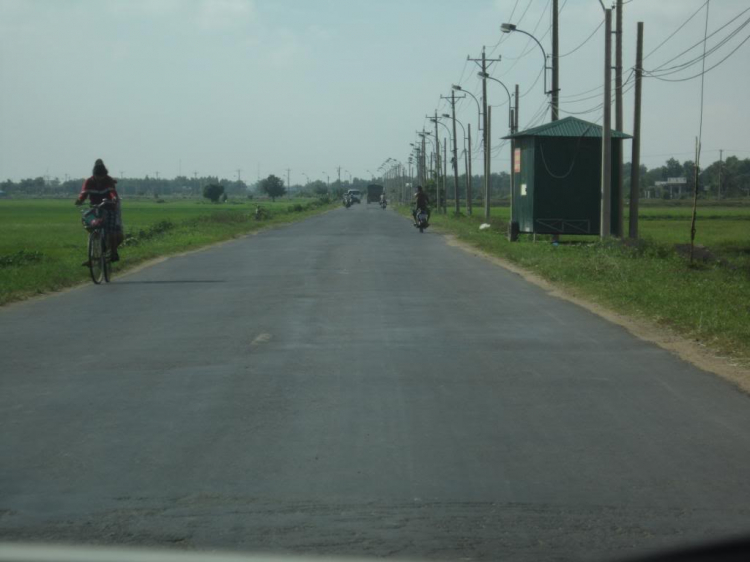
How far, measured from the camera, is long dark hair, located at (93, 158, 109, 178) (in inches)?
691

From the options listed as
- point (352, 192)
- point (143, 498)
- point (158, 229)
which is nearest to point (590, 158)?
point (158, 229)

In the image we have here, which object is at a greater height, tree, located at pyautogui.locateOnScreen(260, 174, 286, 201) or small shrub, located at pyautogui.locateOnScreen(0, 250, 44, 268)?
small shrub, located at pyautogui.locateOnScreen(0, 250, 44, 268)

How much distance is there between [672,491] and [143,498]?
2813mm

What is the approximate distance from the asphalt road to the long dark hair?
5.03 m

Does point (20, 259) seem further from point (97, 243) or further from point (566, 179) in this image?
point (566, 179)

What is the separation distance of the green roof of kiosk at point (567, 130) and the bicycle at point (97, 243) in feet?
54.3

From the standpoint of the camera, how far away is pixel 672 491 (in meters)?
5.58

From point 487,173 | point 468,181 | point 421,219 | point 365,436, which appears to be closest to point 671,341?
point 365,436

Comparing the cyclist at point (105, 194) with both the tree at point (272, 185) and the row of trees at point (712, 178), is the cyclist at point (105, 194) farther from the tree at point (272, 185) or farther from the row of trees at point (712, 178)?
the tree at point (272, 185)

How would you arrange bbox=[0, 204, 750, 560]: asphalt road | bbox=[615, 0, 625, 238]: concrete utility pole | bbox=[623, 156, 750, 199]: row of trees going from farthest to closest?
bbox=[623, 156, 750, 199]: row of trees < bbox=[615, 0, 625, 238]: concrete utility pole < bbox=[0, 204, 750, 560]: asphalt road

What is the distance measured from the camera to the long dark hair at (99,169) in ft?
57.6

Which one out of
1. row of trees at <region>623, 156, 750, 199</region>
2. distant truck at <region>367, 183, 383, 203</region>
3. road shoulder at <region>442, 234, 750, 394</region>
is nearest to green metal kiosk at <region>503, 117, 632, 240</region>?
road shoulder at <region>442, 234, 750, 394</region>

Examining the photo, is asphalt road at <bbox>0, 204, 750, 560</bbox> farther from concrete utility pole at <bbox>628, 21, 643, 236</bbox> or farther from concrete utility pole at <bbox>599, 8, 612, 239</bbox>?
concrete utility pole at <bbox>628, 21, 643, 236</bbox>

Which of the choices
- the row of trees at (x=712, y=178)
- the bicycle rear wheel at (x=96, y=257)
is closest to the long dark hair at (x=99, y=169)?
the bicycle rear wheel at (x=96, y=257)
